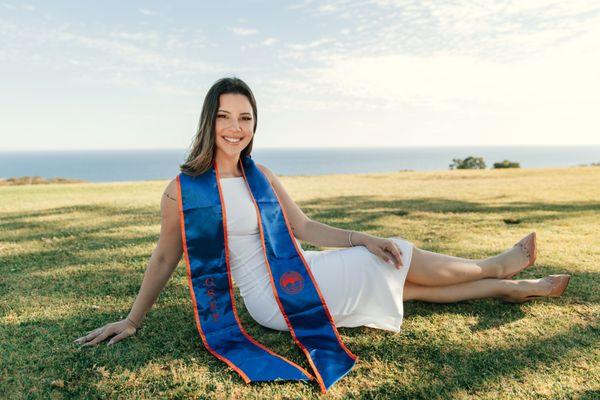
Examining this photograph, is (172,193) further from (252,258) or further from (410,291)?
(410,291)

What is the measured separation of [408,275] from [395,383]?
3.23ft

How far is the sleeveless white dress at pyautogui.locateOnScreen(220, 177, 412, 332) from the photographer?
10.5 ft

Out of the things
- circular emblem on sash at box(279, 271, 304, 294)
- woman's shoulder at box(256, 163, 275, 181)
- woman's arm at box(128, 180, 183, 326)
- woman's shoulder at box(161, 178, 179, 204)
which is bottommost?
circular emblem on sash at box(279, 271, 304, 294)

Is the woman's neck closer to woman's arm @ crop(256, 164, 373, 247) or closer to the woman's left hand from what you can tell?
woman's arm @ crop(256, 164, 373, 247)

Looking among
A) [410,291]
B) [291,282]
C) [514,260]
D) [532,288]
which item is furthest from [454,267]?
[291,282]

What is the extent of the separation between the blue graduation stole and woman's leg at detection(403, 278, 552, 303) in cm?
95

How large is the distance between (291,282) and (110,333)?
1.38 m

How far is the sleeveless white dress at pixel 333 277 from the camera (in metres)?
3.20

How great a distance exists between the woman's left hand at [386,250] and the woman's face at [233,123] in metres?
1.19

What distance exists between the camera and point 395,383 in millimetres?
2686

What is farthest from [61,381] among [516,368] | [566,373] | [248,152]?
[566,373]

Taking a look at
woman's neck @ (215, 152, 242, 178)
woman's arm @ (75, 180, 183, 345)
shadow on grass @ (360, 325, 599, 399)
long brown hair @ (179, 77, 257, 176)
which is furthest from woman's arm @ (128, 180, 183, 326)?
shadow on grass @ (360, 325, 599, 399)

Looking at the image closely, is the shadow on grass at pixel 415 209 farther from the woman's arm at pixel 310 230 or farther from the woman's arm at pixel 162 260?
the woman's arm at pixel 162 260

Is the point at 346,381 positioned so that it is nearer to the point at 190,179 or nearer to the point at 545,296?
the point at 190,179
